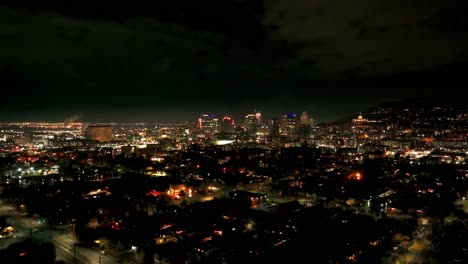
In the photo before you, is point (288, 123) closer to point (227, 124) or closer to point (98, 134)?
point (227, 124)

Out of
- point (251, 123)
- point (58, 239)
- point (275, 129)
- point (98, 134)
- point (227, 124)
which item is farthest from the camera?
point (251, 123)

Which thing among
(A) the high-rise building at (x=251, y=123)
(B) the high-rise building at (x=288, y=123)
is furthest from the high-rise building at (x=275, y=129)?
(A) the high-rise building at (x=251, y=123)

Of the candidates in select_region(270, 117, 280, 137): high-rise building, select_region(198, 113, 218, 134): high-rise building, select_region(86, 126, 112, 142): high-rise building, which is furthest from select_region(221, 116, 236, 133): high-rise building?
select_region(86, 126, 112, 142): high-rise building

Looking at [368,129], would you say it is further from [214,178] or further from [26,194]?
[26,194]

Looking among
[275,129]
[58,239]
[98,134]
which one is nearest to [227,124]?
[275,129]

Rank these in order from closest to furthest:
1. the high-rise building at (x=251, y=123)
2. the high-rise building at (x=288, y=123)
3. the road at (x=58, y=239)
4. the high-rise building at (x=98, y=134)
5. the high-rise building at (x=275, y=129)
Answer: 1. the road at (x=58, y=239)
2. the high-rise building at (x=98, y=134)
3. the high-rise building at (x=275, y=129)
4. the high-rise building at (x=288, y=123)
5. the high-rise building at (x=251, y=123)

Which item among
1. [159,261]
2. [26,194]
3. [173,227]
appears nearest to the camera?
[159,261]

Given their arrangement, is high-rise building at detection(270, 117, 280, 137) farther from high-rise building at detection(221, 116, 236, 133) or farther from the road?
the road

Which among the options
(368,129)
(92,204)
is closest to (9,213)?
(92,204)

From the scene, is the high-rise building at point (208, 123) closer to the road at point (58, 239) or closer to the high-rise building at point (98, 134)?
the high-rise building at point (98, 134)
